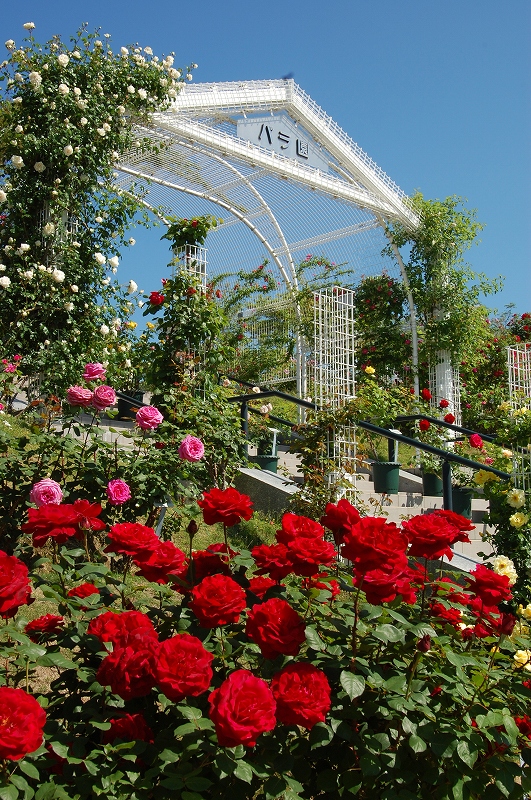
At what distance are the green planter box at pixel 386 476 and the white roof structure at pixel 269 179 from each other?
3484mm

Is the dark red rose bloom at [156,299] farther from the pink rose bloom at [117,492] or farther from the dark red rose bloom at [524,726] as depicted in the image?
Answer: the dark red rose bloom at [524,726]

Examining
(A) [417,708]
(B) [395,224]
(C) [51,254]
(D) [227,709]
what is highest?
(B) [395,224]

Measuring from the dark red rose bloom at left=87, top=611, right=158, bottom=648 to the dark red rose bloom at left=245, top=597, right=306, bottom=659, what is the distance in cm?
21

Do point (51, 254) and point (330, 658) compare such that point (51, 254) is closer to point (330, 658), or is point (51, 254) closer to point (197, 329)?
point (197, 329)

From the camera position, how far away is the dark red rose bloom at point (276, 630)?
1526 mm

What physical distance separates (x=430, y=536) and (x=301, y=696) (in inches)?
22.4

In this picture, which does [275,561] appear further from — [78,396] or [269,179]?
[269,179]

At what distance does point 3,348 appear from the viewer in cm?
649

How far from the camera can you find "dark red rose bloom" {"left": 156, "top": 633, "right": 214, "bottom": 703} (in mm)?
1371

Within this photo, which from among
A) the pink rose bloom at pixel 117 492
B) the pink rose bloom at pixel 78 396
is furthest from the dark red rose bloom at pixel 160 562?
the pink rose bloom at pixel 78 396

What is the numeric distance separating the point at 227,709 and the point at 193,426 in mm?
3948

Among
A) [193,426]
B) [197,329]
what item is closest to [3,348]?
[197,329]

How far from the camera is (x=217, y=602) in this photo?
1547mm

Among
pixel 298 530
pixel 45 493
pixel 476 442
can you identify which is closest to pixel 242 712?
pixel 298 530
